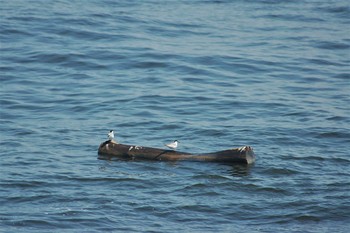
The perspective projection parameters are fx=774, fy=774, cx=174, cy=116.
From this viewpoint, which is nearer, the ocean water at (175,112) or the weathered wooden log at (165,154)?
the ocean water at (175,112)

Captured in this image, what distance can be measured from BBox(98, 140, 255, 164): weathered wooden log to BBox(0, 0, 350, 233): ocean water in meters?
0.21

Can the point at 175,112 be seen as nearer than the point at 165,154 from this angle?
No

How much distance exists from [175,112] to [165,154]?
4.84 meters

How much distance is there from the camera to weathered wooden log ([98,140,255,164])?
15852 mm

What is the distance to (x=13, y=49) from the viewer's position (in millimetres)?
27547

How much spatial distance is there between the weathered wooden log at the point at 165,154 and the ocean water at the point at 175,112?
0.21m

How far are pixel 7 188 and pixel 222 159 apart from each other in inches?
172

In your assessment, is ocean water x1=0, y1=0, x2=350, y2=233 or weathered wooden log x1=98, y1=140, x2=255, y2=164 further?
weathered wooden log x1=98, y1=140, x2=255, y2=164

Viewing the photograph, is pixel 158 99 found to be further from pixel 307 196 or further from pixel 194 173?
pixel 307 196

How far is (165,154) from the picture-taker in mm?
16328

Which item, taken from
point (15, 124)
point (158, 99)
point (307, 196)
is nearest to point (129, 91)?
point (158, 99)

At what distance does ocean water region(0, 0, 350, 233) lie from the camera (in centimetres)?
1372

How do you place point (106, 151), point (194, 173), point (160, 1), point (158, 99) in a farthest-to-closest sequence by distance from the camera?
point (160, 1) → point (158, 99) → point (106, 151) → point (194, 173)

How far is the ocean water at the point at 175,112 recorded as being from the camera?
13719mm
